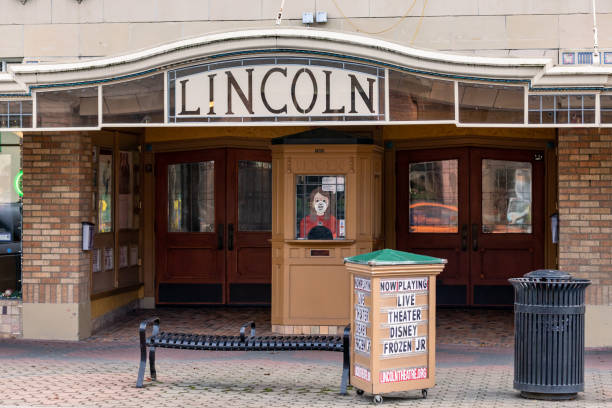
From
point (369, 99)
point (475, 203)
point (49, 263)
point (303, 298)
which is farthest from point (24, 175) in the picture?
point (475, 203)

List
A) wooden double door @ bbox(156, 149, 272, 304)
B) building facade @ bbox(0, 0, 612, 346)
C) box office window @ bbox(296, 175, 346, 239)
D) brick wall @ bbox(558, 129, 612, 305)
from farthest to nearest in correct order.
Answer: wooden double door @ bbox(156, 149, 272, 304), box office window @ bbox(296, 175, 346, 239), brick wall @ bbox(558, 129, 612, 305), building facade @ bbox(0, 0, 612, 346)

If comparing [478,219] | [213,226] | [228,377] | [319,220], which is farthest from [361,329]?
[213,226]

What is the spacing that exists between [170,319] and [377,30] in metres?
5.03

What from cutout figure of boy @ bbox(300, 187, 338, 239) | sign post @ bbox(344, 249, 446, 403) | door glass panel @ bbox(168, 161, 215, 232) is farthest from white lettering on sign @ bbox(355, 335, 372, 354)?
door glass panel @ bbox(168, 161, 215, 232)

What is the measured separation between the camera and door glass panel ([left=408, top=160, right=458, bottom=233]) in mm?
14469

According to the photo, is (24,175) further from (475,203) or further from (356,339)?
(475,203)

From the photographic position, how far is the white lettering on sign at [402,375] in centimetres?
834

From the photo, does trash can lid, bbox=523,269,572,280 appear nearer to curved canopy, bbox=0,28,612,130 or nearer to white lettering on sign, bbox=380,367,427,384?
white lettering on sign, bbox=380,367,427,384

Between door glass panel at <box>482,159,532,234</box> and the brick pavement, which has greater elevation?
door glass panel at <box>482,159,532,234</box>

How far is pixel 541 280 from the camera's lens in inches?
332

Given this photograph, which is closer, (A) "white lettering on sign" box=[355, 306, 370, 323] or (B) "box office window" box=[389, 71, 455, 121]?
(A) "white lettering on sign" box=[355, 306, 370, 323]

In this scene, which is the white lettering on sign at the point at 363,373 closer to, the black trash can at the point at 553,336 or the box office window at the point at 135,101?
the black trash can at the point at 553,336

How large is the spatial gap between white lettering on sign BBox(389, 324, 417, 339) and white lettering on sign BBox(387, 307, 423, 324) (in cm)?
4

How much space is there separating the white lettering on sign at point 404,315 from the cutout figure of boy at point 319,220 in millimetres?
3629
